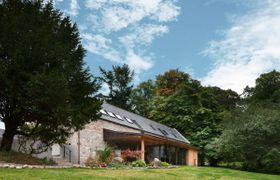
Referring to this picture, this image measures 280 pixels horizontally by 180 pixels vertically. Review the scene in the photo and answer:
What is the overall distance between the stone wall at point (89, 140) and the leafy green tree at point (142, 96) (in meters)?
28.6

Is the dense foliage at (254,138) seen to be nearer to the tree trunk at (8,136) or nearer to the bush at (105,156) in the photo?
the bush at (105,156)

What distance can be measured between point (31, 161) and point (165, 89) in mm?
35227

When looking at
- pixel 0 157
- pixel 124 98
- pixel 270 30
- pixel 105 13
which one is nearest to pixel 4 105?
pixel 0 157

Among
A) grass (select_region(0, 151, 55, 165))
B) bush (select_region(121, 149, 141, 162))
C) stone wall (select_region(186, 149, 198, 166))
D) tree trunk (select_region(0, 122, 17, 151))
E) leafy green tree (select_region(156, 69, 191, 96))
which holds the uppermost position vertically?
leafy green tree (select_region(156, 69, 191, 96))

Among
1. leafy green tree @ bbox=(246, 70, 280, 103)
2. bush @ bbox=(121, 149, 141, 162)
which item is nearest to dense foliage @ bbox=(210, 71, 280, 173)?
bush @ bbox=(121, 149, 141, 162)

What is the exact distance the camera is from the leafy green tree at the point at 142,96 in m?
54.8

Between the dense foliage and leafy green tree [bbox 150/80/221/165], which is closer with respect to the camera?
the dense foliage

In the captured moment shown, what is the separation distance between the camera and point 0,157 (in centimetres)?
1327

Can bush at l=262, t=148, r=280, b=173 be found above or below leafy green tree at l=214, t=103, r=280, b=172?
below

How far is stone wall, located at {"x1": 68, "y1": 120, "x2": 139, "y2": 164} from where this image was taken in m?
21.4

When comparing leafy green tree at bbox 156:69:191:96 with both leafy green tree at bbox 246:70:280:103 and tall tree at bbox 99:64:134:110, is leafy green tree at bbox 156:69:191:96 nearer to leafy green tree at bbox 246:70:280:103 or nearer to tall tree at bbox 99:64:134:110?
tall tree at bbox 99:64:134:110

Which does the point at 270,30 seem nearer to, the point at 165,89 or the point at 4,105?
the point at 4,105

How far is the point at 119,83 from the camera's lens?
182ft

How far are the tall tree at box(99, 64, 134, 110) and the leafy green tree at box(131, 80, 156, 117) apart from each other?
136 cm
